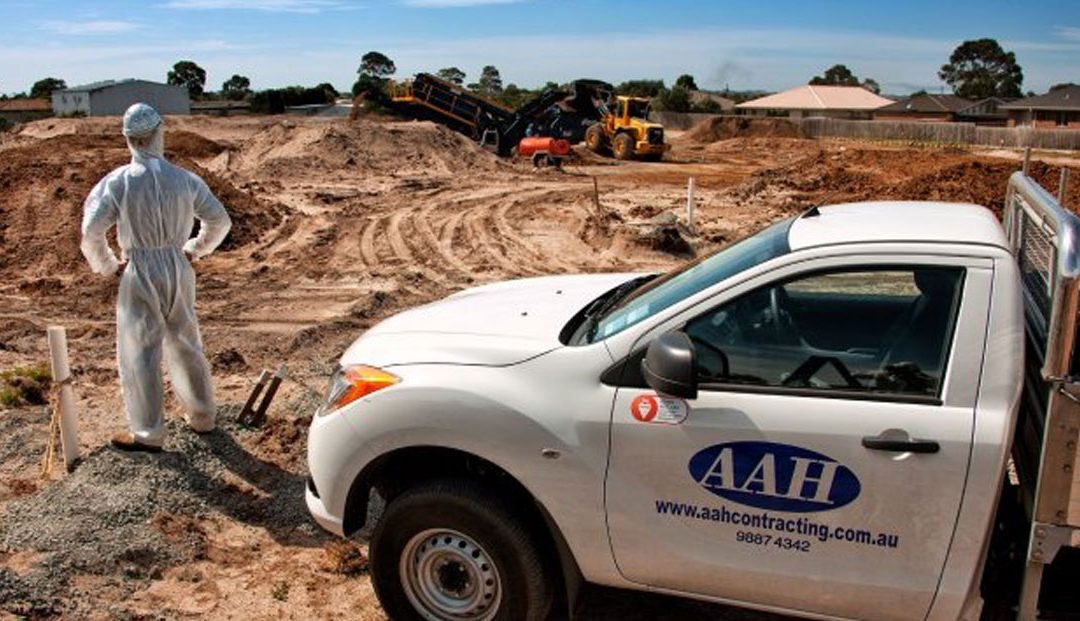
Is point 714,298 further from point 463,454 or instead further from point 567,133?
point 567,133

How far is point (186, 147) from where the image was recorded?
91.1 ft

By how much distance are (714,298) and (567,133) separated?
29.0 metres

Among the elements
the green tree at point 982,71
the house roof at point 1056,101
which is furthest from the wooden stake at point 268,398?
the green tree at point 982,71

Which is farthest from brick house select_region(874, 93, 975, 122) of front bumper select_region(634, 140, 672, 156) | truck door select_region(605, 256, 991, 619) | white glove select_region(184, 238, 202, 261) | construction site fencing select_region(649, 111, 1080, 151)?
truck door select_region(605, 256, 991, 619)

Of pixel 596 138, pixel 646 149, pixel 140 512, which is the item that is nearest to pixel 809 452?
pixel 140 512

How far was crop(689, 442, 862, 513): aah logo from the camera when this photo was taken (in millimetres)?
3205

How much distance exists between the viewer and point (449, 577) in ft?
12.7

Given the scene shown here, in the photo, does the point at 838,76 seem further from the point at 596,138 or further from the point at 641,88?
the point at 596,138

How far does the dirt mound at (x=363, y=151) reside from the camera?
2359cm

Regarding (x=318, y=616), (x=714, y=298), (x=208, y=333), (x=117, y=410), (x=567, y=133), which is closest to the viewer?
(x=714, y=298)

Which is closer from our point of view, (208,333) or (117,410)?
(117,410)

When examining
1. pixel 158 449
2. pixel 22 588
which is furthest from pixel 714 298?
pixel 158 449

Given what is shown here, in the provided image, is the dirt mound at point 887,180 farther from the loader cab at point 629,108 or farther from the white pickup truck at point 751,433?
the white pickup truck at point 751,433

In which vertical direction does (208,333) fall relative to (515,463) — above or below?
below
